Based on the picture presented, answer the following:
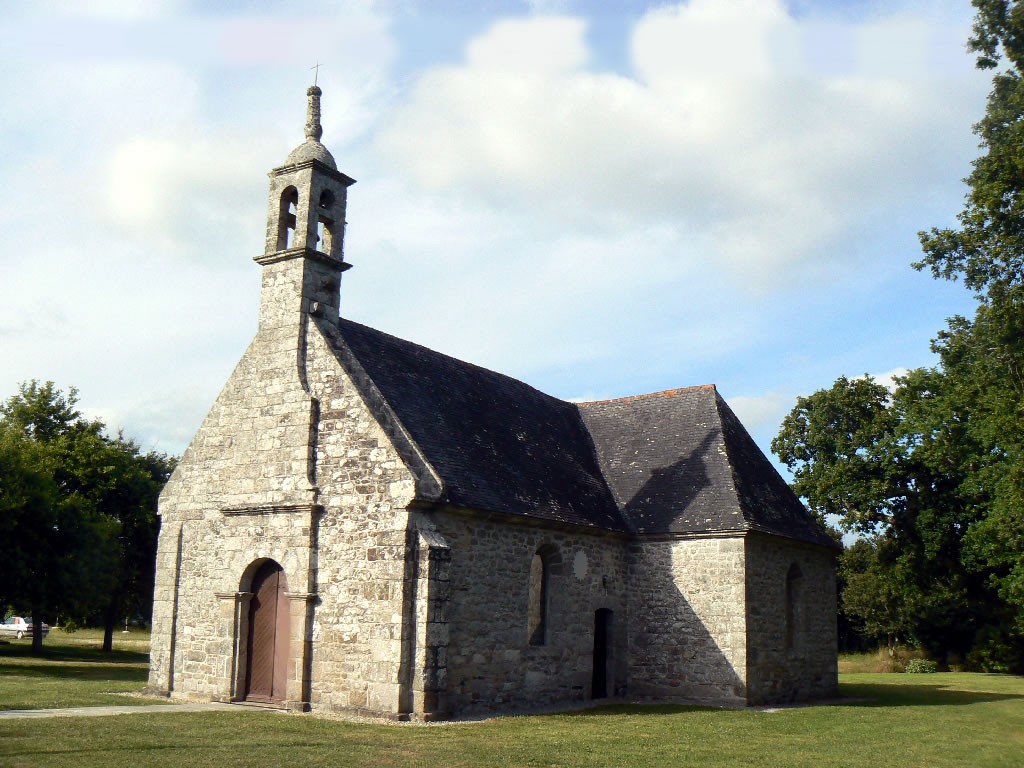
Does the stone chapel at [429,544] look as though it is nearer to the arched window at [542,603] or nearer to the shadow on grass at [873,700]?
the arched window at [542,603]

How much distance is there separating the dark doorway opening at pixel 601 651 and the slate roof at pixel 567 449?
2.05 metres

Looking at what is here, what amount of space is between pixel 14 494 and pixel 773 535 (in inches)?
839

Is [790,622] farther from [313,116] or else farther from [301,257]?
[313,116]

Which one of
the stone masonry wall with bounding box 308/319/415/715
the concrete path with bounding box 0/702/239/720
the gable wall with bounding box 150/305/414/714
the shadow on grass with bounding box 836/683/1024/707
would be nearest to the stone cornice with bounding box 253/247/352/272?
the gable wall with bounding box 150/305/414/714

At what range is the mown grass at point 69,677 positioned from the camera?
55.7 feet

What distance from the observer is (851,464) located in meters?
33.0

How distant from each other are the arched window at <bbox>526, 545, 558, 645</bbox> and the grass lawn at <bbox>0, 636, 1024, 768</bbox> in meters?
1.99

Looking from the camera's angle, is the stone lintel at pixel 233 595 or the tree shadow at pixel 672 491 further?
the tree shadow at pixel 672 491

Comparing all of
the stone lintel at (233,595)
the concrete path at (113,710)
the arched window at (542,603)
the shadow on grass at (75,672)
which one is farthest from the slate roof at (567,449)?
the shadow on grass at (75,672)

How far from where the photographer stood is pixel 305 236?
61.8ft

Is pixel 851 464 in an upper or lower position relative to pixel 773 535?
upper

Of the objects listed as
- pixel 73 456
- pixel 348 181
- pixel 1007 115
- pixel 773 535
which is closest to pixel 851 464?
pixel 773 535

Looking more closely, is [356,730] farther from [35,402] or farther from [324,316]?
[35,402]

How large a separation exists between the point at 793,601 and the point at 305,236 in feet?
47.8
